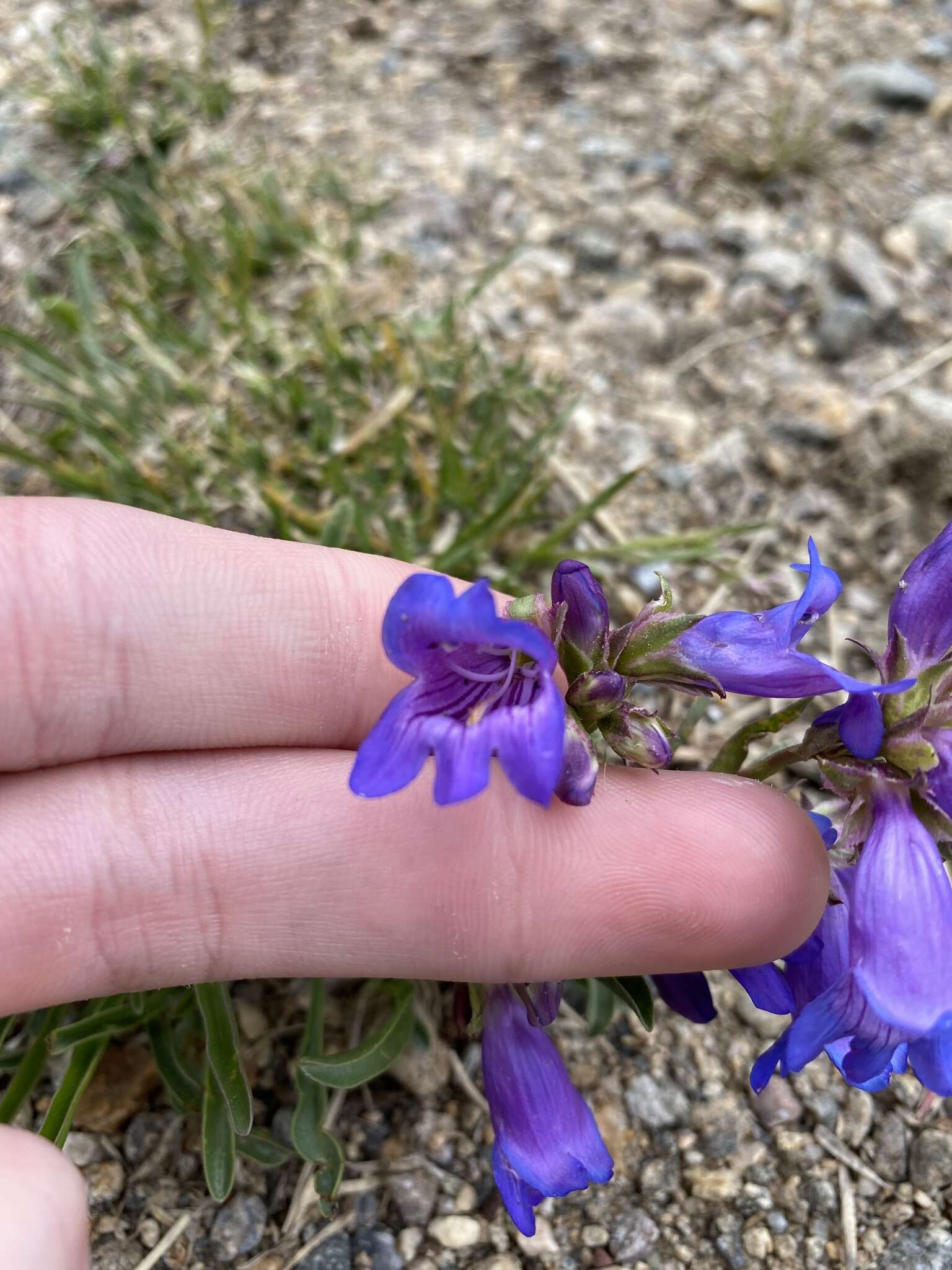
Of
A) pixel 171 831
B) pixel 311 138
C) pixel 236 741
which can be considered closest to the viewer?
A: pixel 171 831

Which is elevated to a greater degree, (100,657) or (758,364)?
(100,657)

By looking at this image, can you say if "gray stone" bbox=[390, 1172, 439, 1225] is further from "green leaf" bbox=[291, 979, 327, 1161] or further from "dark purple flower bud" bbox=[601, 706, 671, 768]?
"dark purple flower bud" bbox=[601, 706, 671, 768]

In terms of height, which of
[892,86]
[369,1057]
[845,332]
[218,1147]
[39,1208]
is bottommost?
[218,1147]

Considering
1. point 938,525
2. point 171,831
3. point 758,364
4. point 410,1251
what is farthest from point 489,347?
point 410,1251

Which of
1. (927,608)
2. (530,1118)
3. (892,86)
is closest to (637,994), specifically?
(530,1118)

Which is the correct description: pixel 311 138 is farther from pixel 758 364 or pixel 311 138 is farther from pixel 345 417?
pixel 758 364

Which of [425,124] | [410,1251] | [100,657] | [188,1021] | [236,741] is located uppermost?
[425,124]

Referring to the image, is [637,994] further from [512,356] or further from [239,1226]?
[512,356]
